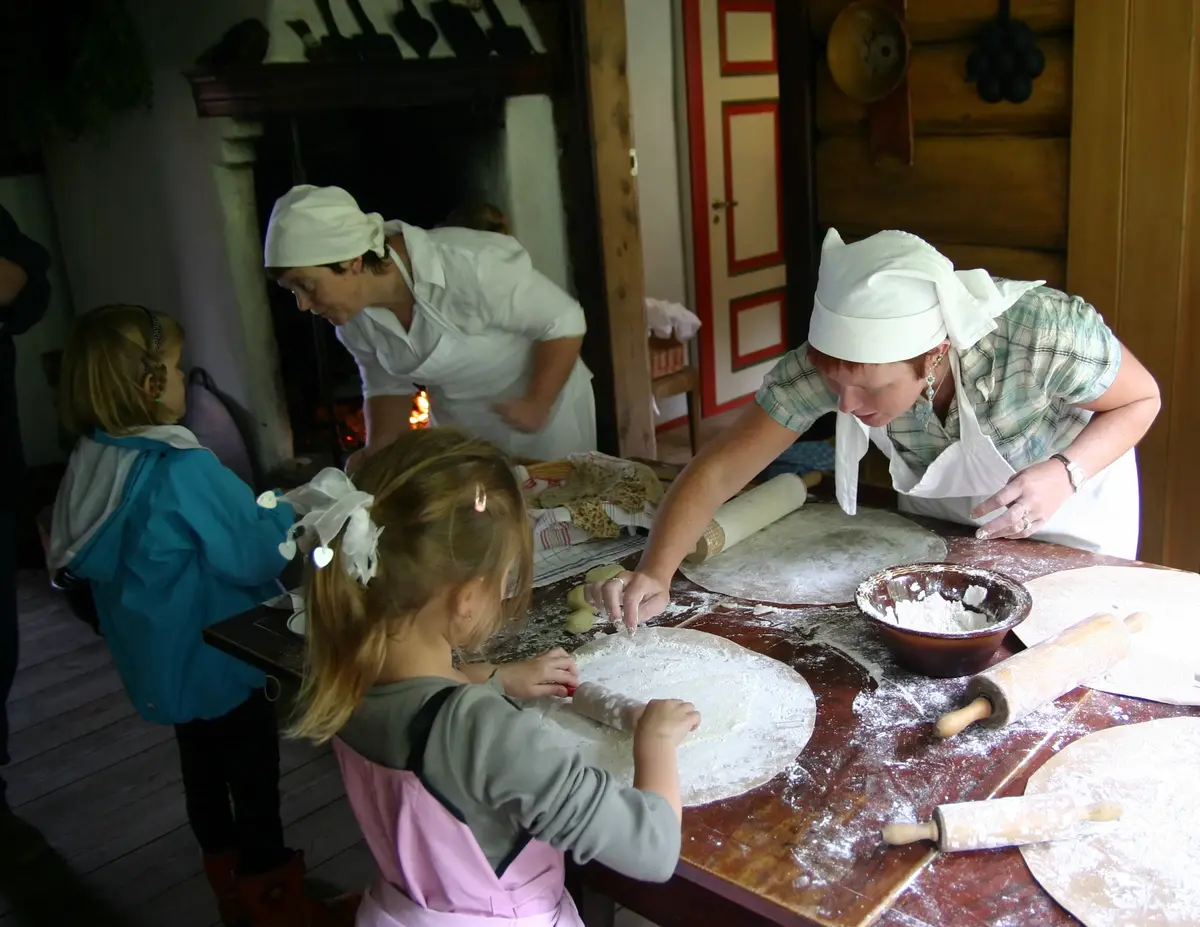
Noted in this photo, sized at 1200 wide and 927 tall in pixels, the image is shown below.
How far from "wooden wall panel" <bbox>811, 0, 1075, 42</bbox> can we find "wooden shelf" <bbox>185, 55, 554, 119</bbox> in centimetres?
142

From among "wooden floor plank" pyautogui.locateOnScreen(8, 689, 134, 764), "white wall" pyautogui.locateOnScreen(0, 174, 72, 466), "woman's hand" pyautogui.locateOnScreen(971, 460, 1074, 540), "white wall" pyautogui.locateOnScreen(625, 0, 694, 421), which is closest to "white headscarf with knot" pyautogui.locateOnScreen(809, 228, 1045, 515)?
"woman's hand" pyautogui.locateOnScreen(971, 460, 1074, 540)

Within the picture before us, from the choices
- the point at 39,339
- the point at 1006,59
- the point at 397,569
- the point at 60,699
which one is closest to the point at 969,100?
the point at 1006,59

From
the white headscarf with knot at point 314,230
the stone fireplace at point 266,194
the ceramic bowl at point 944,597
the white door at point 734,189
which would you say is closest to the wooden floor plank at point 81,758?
the stone fireplace at point 266,194

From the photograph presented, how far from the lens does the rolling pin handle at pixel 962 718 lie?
1.21 m

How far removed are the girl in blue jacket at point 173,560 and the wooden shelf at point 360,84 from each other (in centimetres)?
162

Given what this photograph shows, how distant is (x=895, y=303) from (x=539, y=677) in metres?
0.66

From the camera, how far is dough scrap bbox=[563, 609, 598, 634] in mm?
1598

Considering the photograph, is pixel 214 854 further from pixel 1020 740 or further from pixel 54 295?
pixel 54 295

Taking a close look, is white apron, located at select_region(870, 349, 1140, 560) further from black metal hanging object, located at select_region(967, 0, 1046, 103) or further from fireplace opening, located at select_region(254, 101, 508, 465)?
fireplace opening, located at select_region(254, 101, 508, 465)

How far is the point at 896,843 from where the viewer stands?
41.3 inches

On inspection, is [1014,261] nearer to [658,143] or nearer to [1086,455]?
[1086,455]

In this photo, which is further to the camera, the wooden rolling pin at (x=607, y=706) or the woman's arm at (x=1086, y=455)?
the woman's arm at (x=1086, y=455)

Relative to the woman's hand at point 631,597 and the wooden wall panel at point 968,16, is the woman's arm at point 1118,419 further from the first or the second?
the wooden wall panel at point 968,16

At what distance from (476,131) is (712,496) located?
2.41 m
